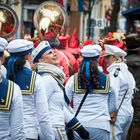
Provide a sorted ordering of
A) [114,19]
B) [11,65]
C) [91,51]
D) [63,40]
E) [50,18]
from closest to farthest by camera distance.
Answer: [11,65] → [91,51] → [63,40] → [50,18] → [114,19]

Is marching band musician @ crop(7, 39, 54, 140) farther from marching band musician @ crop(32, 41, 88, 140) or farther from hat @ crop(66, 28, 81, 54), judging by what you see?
hat @ crop(66, 28, 81, 54)

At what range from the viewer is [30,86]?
651 centimetres

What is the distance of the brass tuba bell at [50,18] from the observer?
1440cm

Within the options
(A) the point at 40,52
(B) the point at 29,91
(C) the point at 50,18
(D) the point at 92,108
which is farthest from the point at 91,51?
(C) the point at 50,18

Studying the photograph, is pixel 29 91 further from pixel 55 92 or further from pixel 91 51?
pixel 91 51

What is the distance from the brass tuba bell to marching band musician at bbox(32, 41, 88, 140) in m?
6.58

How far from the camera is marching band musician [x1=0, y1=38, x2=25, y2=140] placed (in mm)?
5820

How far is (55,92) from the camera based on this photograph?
704 cm

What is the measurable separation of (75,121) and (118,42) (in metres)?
5.71

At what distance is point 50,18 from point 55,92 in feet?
26.1

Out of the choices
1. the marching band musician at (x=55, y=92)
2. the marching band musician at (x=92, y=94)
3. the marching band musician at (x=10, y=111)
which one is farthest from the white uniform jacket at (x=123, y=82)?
the marching band musician at (x=10, y=111)

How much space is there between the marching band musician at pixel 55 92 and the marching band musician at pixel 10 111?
1130mm

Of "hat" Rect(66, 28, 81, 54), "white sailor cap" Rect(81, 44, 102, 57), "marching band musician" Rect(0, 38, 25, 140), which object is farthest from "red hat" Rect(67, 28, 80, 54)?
"marching band musician" Rect(0, 38, 25, 140)

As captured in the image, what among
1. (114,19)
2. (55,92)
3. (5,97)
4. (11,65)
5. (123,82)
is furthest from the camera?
(114,19)
